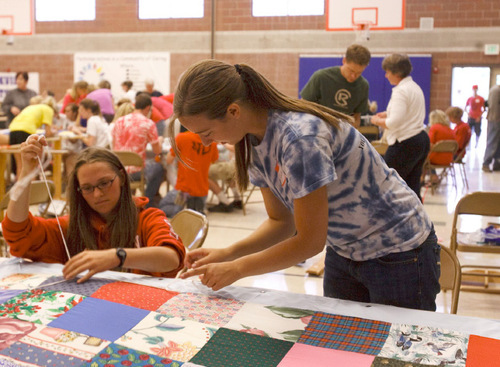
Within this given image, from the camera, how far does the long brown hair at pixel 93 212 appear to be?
1936 millimetres

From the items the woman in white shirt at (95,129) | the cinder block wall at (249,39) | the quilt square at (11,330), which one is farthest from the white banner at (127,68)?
the quilt square at (11,330)

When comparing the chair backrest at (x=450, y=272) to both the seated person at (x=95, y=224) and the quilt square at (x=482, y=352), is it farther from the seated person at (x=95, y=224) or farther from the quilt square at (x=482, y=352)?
the seated person at (x=95, y=224)

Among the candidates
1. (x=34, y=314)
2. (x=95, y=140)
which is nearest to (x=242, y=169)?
(x=34, y=314)

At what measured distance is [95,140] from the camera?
6.32m

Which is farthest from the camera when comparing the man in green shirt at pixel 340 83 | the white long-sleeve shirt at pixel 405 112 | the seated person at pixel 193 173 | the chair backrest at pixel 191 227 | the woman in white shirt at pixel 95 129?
the woman in white shirt at pixel 95 129

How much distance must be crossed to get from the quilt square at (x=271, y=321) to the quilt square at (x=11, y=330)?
19.0 inches

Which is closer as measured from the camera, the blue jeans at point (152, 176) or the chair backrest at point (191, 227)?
the chair backrest at point (191, 227)

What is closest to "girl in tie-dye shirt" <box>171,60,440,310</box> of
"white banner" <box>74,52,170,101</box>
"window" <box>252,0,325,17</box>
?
"window" <box>252,0,325,17</box>

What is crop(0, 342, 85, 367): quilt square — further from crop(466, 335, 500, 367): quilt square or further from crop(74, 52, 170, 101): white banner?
crop(74, 52, 170, 101): white banner

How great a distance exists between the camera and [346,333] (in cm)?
134

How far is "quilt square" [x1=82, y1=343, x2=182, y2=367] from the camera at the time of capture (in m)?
1.21

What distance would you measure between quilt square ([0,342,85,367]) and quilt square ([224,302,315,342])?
37cm

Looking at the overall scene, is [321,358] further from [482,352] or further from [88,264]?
[88,264]

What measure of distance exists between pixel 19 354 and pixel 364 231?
2.88 ft
